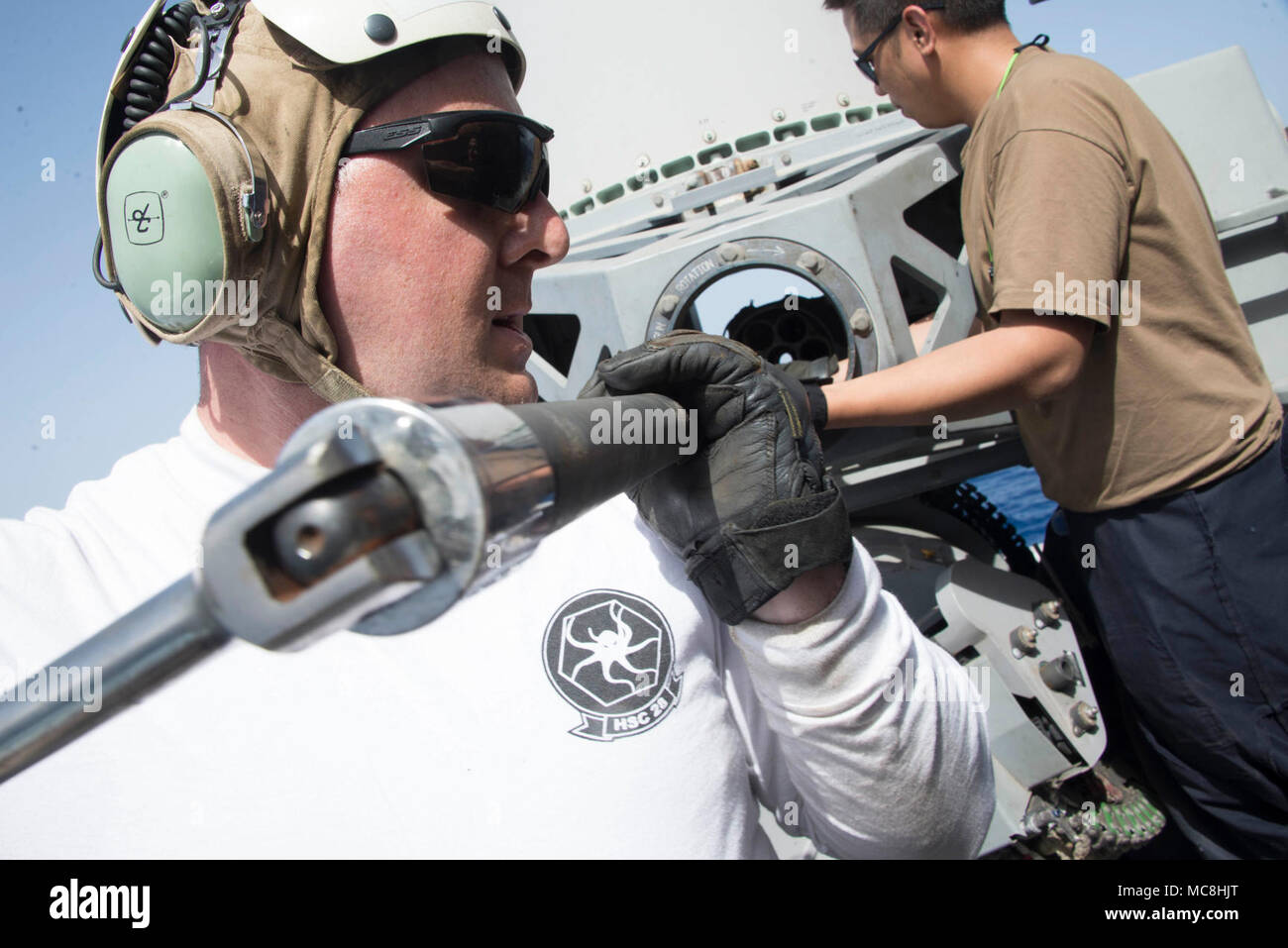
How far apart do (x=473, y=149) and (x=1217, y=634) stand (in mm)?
1921

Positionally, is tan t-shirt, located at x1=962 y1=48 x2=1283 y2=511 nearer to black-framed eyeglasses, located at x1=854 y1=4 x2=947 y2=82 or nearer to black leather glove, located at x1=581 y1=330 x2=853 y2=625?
black-framed eyeglasses, located at x1=854 y1=4 x2=947 y2=82

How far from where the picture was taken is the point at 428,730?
4.07 feet

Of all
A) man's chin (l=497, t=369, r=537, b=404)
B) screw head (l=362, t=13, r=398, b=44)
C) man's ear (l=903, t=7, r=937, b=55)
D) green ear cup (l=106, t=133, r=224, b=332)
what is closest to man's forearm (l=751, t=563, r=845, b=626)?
man's chin (l=497, t=369, r=537, b=404)

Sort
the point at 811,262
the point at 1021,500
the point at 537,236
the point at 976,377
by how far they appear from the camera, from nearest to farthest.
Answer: the point at 537,236
the point at 976,377
the point at 811,262
the point at 1021,500

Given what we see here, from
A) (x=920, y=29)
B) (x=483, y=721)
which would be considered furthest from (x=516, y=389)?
(x=920, y=29)

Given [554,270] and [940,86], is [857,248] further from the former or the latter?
[554,270]

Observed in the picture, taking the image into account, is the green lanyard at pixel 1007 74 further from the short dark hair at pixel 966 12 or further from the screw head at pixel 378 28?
the screw head at pixel 378 28

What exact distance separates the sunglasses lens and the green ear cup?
345 mm

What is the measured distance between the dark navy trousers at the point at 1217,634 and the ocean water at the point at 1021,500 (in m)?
4.54

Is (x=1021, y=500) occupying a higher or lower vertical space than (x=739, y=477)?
lower

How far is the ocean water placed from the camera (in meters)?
7.69

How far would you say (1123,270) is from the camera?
1.95 meters

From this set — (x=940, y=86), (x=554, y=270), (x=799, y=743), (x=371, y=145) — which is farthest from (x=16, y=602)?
(x=940, y=86)

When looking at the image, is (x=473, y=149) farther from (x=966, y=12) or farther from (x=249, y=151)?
(x=966, y=12)
